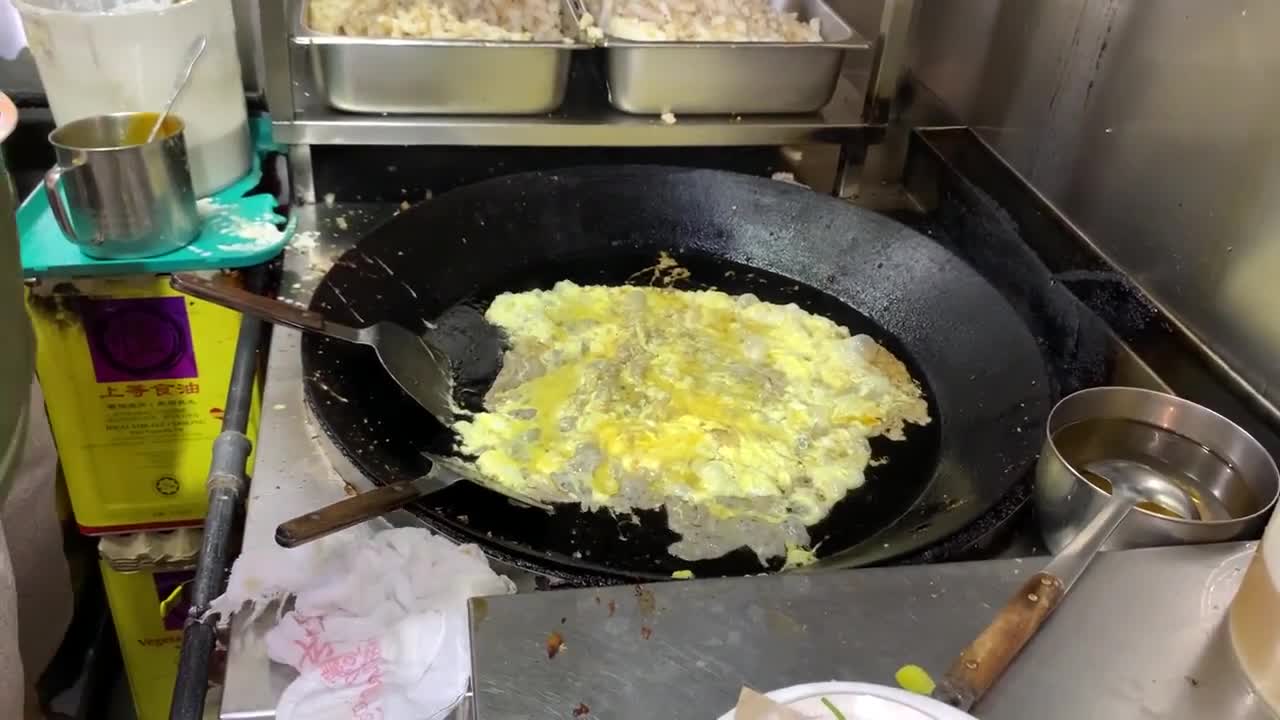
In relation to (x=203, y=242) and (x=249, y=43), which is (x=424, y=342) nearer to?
(x=203, y=242)

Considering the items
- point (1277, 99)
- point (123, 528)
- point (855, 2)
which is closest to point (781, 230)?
point (855, 2)

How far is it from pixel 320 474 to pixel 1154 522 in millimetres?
794

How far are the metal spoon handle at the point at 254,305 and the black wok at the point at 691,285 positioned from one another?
0.10ft

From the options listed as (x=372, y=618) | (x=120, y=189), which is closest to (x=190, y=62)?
(x=120, y=189)

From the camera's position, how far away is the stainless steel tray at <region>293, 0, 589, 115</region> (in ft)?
4.23

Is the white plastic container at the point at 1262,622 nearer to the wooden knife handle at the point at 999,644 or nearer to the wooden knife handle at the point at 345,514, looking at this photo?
the wooden knife handle at the point at 999,644

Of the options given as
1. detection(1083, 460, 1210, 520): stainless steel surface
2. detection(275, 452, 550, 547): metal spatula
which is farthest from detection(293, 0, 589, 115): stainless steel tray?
detection(1083, 460, 1210, 520): stainless steel surface

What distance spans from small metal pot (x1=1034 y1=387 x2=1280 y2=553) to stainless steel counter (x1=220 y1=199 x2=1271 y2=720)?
0.19 ft

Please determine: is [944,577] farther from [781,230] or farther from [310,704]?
[781,230]

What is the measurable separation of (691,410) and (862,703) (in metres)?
0.62

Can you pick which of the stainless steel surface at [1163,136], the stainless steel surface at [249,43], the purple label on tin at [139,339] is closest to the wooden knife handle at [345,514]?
the purple label on tin at [139,339]

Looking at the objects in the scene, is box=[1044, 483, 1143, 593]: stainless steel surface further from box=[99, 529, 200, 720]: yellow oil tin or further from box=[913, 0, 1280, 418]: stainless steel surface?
box=[99, 529, 200, 720]: yellow oil tin

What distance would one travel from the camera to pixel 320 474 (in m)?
1.00

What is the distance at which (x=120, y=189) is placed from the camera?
116 centimetres
